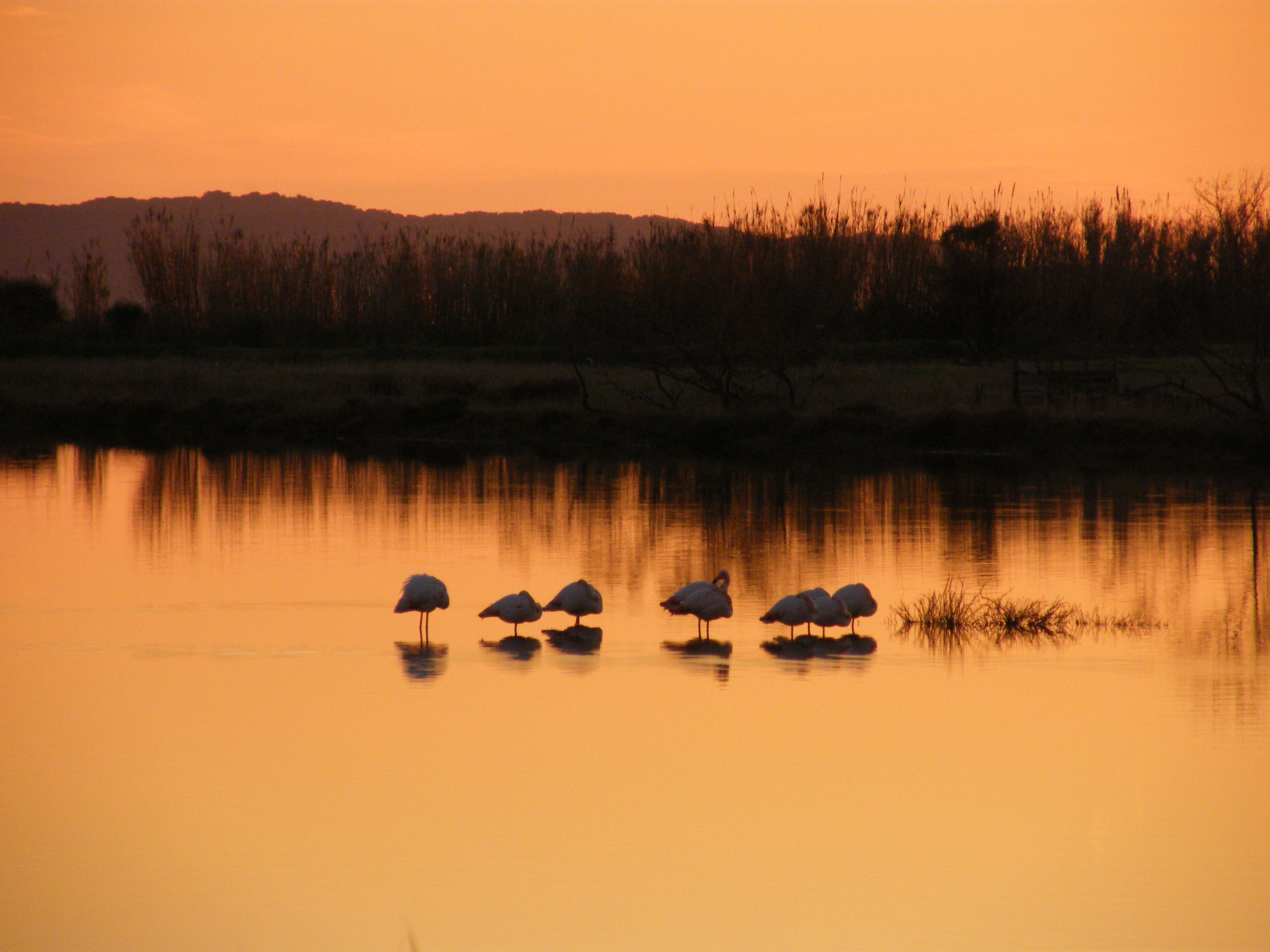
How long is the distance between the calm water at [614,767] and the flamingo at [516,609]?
247 mm

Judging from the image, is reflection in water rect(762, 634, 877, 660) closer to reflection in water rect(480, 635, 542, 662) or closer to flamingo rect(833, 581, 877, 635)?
flamingo rect(833, 581, 877, 635)

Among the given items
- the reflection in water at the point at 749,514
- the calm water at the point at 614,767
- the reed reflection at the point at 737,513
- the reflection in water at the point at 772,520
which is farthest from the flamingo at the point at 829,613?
the reflection in water at the point at 749,514

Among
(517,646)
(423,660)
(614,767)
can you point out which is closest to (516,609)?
(517,646)

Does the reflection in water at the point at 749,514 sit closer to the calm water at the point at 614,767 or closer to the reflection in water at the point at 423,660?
the calm water at the point at 614,767

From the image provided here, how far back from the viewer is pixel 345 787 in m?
6.61

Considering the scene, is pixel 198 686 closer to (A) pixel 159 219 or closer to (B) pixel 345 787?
(B) pixel 345 787

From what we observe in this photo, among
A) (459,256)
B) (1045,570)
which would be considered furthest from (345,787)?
(459,256)

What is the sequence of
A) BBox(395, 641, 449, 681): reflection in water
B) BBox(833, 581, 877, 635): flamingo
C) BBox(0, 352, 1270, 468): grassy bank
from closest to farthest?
BBox(395, 641, 449, 681): reflection in water → BBox(833, 581, 877, 635): flamingo → BBox(0, 352, 1270, 468): grassy bank

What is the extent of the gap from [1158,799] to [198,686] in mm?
5458

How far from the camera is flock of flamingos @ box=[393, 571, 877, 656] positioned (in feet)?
31.9

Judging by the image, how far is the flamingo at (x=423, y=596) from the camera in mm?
9766

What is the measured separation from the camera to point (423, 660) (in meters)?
9.18

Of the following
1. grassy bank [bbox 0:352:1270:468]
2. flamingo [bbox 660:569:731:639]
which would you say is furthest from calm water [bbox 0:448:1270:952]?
grassy bank [bbox 0:352:1270:468]

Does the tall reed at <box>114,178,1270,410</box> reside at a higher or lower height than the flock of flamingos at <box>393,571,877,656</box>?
higher
